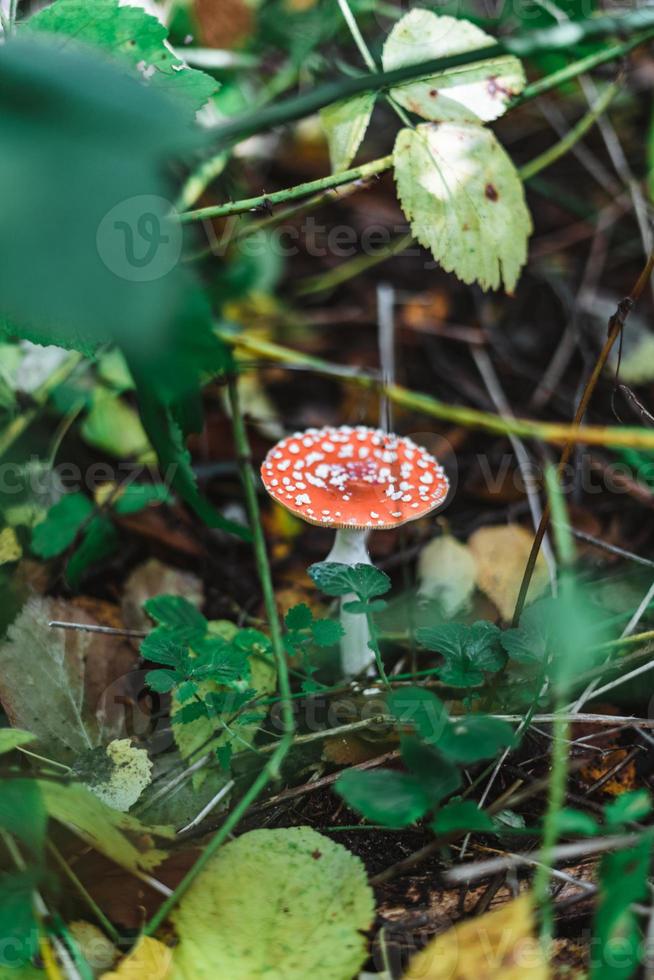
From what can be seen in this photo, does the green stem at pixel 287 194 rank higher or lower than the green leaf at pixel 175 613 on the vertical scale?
higher

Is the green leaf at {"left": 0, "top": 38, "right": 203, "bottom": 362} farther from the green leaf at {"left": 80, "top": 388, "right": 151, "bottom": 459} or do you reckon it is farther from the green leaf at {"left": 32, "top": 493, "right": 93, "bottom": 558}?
the green leaf at {"left": 80, "top": 388, "right": 151, "bottom": 459}

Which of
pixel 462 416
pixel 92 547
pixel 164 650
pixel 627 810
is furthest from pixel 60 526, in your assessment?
pixel 627 810

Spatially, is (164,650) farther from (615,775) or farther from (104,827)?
(615,775)

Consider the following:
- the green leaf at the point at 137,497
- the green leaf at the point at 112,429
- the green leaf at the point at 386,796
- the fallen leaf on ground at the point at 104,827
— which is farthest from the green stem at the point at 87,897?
the green leaf at the point at 112,429

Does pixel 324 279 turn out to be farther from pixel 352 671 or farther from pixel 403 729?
pixel 403 729

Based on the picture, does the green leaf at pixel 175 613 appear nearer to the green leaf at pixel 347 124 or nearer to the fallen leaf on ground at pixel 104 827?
the fallen leaf on ground at pixel 104 827

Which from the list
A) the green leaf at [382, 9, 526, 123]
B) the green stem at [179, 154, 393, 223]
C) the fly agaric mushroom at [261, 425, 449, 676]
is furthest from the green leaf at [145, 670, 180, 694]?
the green leaf at [382, 9, 526, 123]

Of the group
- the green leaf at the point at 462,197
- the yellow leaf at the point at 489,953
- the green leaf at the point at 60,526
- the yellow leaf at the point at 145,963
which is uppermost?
the green leaf at the point at 462,197
